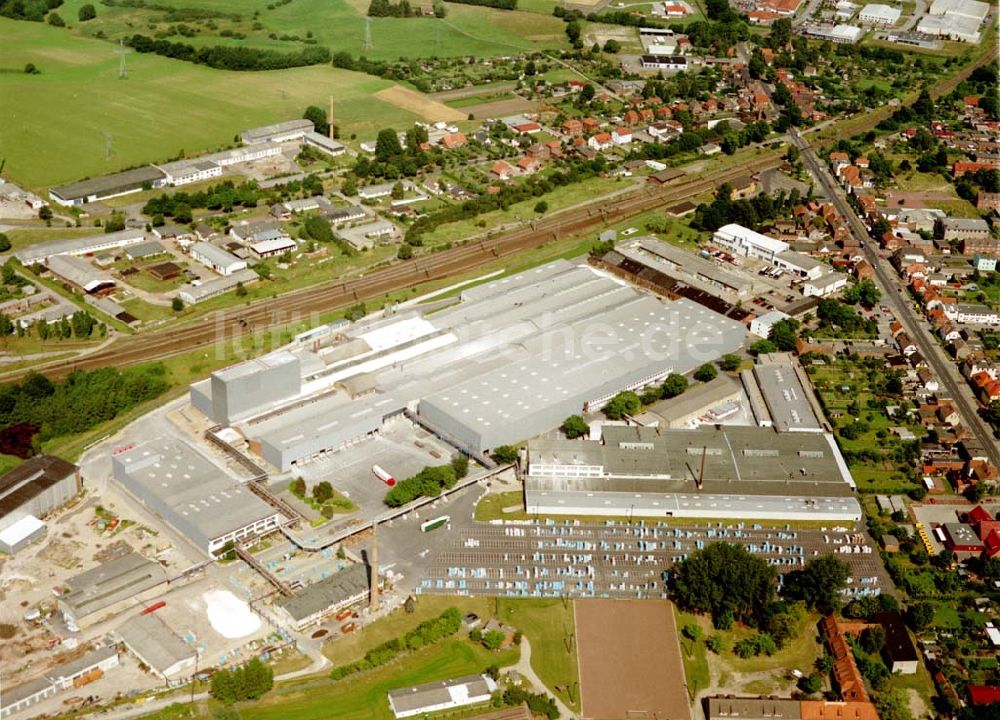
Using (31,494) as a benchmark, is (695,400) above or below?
above

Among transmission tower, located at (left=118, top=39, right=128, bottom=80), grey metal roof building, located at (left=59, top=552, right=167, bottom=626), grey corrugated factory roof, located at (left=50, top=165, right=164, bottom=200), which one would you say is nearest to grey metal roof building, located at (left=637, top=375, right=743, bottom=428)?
grey metal roof building, located at (left=59, top=552, right=167, bottom=626)

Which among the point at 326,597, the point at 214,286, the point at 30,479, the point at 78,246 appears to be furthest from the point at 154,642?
the point at 78,246

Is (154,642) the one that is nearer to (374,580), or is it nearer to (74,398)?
(374,580)

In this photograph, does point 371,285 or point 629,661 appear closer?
point 629,661

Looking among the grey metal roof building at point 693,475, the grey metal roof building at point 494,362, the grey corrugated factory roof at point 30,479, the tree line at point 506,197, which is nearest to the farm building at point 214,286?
the grey metal roof building at point 494,362

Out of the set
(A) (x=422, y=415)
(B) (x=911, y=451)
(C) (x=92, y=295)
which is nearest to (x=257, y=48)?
(C) (x=92, y=295)

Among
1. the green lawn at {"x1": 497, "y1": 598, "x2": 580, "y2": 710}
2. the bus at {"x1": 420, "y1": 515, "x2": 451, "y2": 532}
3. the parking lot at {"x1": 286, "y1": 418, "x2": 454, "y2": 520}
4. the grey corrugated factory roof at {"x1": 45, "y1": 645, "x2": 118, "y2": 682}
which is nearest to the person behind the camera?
the grey corrugated factory roof at {"x1": 45, "y1": 645, "x2": 118, "y2": 682}

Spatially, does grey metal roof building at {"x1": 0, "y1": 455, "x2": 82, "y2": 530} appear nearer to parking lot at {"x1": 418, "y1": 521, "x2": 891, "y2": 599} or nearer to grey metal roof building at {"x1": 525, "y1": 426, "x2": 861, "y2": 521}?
parking lot at {"x1": 418, "y1": 521, "x2": 891, "y2": 599}
